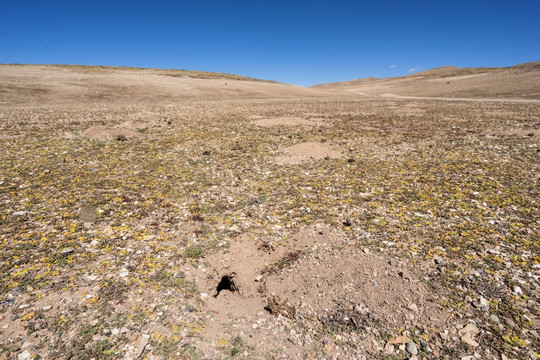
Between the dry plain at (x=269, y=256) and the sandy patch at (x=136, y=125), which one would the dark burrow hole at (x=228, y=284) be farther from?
the sandy patch at (x=136, y=125)

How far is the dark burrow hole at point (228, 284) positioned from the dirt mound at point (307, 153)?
8.27 m

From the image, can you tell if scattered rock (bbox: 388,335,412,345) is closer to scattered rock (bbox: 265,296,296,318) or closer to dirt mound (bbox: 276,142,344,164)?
scattered rock (bbox: 265,296,296,318)

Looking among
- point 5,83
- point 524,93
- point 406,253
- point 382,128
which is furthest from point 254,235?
point 524,93

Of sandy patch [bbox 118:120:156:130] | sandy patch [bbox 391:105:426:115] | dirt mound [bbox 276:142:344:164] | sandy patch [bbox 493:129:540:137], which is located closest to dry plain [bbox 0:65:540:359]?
dirt mound [bbox 276:142:344:164]

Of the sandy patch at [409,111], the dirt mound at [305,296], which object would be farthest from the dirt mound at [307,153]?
the sandy patch at [409,111]

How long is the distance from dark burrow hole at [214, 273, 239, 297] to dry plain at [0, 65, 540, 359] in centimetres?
2

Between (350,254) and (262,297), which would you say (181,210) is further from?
(350,254)

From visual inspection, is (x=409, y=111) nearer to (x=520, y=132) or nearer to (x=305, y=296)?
(x=520, y=132)

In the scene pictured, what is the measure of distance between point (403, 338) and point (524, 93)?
220ft

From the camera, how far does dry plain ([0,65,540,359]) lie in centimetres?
434

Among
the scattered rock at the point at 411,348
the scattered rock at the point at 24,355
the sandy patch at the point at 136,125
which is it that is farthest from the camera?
the sandy patch at the point at 136,125

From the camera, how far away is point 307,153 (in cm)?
1431

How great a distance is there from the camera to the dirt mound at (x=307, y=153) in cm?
1366

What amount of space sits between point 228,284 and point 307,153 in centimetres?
988
